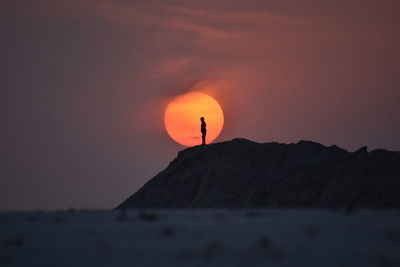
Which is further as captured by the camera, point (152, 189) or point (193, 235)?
point (152, 189)

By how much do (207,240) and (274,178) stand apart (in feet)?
108

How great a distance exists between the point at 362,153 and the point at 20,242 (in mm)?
36429

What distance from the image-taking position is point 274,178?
158 ft

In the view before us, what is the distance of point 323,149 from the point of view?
51969 millimetres

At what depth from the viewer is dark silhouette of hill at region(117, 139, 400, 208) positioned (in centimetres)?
4491

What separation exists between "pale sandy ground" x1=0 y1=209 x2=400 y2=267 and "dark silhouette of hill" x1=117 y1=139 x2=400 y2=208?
23.4 meters

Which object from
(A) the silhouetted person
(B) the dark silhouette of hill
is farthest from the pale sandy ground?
(A) the silhouetted person

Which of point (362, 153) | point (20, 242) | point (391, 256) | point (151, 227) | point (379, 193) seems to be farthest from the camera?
point (362, 153)

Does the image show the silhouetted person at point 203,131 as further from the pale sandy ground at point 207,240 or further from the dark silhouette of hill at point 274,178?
the pale sandy ground at point 207,240

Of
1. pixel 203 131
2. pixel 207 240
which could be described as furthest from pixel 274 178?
pixel 207 240

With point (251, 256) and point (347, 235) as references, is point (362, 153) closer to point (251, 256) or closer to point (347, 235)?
point (347, 235)

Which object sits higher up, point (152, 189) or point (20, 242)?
point (20, 242)

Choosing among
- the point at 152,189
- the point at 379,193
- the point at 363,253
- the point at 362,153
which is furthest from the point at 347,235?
the point at 152,189

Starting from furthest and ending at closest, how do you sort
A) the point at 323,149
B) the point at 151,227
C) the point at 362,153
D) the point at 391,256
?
the point at 323,149, the point at 362,153, the point at 151,227, the point at 391,256
